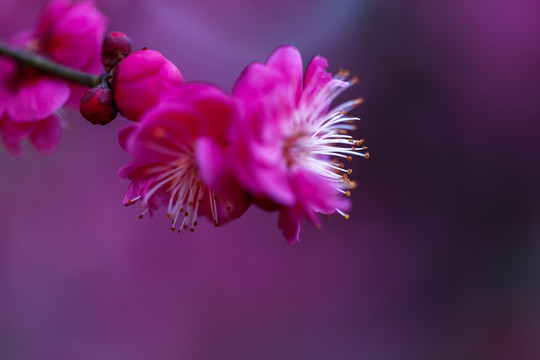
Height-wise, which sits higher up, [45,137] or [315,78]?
[315,78]

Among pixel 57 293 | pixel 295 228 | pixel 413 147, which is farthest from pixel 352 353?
pixel 295 228

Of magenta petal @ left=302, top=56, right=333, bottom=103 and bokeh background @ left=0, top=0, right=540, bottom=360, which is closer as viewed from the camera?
magenta petal @ left=302, top=56, right=333, bottom=103

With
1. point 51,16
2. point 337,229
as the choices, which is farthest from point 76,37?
point 337,229

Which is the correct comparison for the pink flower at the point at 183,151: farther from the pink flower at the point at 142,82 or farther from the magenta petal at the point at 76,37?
the magenta petal at the point at 76,37

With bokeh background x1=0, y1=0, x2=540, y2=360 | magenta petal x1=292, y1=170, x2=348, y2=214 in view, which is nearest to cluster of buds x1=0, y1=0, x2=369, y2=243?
magenta petal x1=292, y1=170, x2=348, y2=214

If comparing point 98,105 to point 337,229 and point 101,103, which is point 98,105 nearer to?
point 101,103

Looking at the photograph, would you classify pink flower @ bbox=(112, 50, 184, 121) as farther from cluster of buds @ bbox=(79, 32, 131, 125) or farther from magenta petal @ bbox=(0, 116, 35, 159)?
magenta petal @ bbox=(0, 116, 35, 159)

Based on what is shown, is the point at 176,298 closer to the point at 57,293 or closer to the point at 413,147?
the point at 57,293
